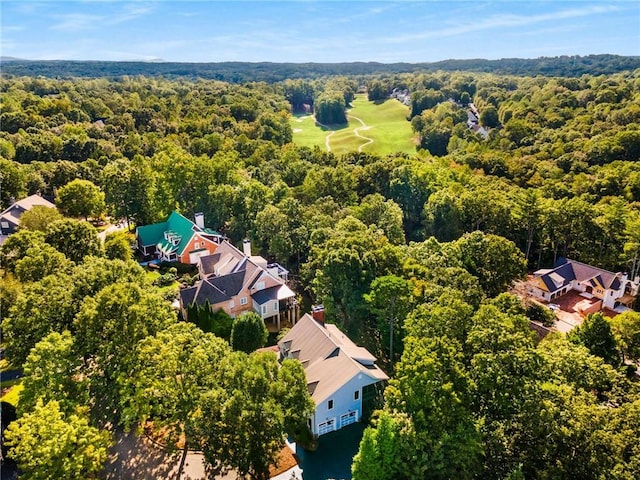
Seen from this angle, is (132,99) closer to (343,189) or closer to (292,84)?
(292,84)

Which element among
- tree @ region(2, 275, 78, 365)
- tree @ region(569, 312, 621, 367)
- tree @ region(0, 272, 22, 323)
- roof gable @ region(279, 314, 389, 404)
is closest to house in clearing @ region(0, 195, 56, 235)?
tree @ region(0, 272, 22, 323)

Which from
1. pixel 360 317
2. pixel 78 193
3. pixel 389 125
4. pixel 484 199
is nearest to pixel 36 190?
pixel 78 193

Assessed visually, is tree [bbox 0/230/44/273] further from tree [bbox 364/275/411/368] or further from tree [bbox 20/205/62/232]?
tree [bbox 364/275/411/368]

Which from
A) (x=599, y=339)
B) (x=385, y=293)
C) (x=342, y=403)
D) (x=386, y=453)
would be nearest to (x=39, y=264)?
(x=342, y=403)

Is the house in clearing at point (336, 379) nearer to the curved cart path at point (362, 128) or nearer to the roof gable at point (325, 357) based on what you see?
the roof gable at point (325, 357)

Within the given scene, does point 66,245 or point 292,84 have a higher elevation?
point 292,84

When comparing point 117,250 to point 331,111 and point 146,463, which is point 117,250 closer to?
point 146,463
